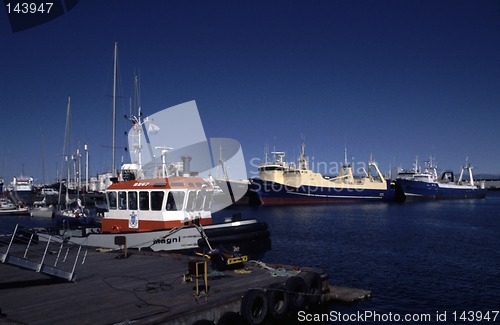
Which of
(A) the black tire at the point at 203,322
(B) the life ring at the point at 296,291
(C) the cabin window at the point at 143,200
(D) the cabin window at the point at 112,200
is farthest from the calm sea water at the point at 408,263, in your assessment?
(D) the cabin window at the point at 112,200

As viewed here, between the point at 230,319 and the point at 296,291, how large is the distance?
3145 mm

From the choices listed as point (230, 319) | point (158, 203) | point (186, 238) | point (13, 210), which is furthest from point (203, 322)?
point (13, 210)

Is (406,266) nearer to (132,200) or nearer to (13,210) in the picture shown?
(132,200)

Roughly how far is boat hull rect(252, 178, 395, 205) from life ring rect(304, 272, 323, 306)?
73.1 metres

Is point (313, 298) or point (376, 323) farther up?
point (313, 298)

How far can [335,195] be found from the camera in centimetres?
9188

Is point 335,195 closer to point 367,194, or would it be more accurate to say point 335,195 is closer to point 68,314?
point 367,194

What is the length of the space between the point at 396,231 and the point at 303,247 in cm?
1395

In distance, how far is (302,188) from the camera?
87.9 m

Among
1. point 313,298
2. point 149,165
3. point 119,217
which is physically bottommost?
point 313,298

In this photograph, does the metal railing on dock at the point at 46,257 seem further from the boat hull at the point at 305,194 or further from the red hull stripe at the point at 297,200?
the red hull stripe at the point at 297,200

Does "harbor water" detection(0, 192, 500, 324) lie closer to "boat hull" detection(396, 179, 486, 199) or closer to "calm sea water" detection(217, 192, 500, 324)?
"calm sea water" detection(217, 192, 500, 324)

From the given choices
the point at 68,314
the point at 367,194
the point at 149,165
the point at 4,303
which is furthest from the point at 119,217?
the point at 367,194

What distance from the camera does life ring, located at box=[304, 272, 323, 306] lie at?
12721mm
